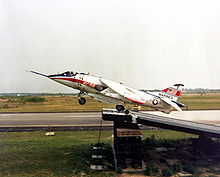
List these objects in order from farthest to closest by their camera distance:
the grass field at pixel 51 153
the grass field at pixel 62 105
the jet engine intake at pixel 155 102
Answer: the grass field at pixel 62 105, the jet engine intake at pixel 155 102, the grass field at pixel 51 153

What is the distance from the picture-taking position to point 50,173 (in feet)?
36.1

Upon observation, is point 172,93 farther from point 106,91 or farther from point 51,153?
point 51,153

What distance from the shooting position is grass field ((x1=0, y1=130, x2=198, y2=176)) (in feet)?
37.2

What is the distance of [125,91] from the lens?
12.2m

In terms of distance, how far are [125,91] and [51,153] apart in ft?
26.3

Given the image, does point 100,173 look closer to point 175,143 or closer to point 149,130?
point 175,143

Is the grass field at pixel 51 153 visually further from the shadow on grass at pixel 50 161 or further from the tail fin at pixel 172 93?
the tail fin at pixel 172 93

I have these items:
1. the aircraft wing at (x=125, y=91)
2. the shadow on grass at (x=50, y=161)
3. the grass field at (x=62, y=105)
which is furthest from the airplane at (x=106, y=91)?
the grass field at (x=62, y=105)

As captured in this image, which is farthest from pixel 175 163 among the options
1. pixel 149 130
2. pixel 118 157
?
pixel 149 130

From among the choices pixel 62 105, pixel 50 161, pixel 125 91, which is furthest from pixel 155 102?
pixel 62 105

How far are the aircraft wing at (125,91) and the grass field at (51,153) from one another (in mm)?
4892

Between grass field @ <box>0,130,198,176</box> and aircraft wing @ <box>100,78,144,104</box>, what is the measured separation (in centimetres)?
489

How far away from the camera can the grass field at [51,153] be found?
11342 mm

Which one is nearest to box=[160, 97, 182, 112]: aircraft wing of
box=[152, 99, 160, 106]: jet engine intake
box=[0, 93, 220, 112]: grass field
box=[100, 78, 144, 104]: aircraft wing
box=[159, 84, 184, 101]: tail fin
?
box=[152, 99, 160, 106]: jet engine intake
